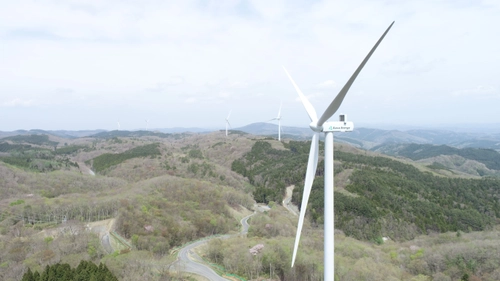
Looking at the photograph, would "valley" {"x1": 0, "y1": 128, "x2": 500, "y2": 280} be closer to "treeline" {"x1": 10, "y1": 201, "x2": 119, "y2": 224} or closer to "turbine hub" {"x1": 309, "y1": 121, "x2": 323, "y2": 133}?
"treeline" {"x1": 10, "y1": 201, "x2": 119, "y2": 224}

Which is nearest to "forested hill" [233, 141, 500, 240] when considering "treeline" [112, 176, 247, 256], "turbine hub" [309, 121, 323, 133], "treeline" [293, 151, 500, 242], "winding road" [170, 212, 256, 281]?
"treeline" [293, 151, 500, 242]

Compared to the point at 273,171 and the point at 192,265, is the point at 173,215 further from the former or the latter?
the point at 273,171

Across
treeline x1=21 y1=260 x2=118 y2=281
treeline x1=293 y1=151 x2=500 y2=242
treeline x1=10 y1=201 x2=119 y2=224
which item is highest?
treeline x1=21 y1=260 x2=118 y2=281

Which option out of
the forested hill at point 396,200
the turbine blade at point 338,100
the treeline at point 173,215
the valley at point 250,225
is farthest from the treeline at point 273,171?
the turbine blade at point 338,100

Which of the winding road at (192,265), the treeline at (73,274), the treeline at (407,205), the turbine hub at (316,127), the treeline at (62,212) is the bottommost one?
the treeline at (407,205)

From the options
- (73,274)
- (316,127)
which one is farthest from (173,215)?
(316,127)

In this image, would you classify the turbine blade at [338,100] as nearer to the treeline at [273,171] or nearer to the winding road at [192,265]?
the winding road at [192,265]
